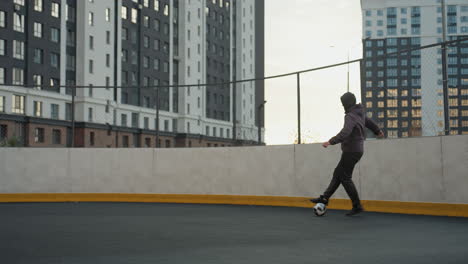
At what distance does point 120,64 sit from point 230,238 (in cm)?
6244

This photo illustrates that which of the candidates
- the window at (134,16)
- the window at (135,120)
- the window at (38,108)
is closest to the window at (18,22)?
the window at (38,108)

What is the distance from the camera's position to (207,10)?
87312 mm

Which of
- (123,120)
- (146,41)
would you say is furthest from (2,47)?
(146,41)

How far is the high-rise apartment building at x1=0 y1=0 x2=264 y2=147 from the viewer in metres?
53.8

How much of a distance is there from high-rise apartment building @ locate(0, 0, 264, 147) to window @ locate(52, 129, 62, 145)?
96 millimetres

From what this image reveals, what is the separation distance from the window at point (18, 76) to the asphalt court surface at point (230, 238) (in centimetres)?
4691

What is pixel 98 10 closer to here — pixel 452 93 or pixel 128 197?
pixel 128 197

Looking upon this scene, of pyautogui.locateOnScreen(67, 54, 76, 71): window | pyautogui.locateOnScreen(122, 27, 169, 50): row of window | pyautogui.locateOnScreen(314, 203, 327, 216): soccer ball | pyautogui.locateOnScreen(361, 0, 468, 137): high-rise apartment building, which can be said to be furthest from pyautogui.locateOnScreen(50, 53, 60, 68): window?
pyautogui.locateOnScreen(314, 203, 327, 216): soccer ball

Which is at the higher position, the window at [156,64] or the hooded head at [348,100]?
the window at [156,64]

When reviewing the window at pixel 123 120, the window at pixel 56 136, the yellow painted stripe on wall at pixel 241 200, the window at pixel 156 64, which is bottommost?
the yellow painted stripe on wall at pixel 241 200

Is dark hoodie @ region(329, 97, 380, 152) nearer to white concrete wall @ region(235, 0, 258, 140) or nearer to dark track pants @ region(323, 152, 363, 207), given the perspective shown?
dark track pants @ region(323, 152, 363, 207)

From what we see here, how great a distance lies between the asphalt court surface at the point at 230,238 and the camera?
550 centimetres

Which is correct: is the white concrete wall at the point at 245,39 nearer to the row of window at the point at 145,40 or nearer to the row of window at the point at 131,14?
the row of window at the point at 145,40

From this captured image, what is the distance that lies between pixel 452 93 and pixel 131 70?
206ft
